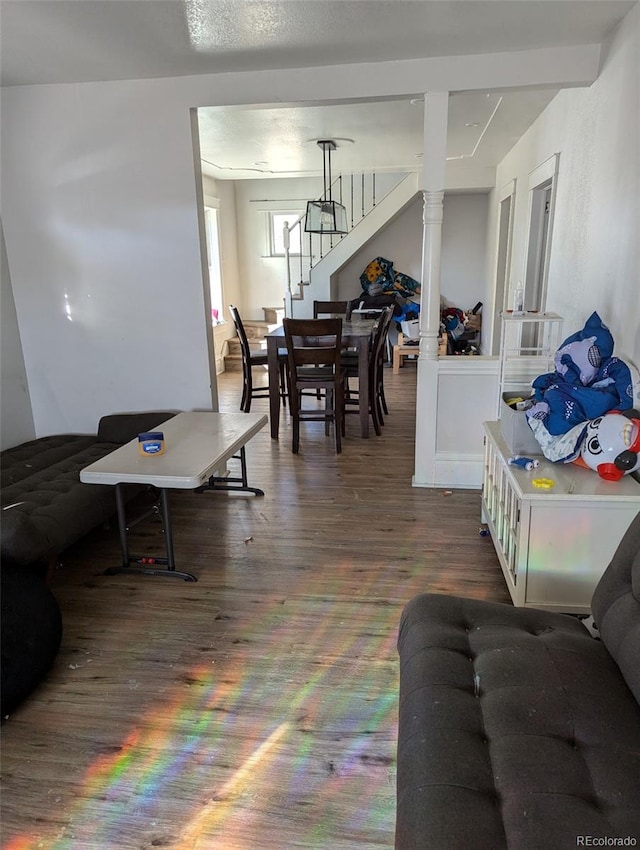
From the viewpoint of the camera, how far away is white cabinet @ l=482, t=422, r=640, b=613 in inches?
79.5

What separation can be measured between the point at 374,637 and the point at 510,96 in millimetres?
3651

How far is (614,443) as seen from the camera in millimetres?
2062

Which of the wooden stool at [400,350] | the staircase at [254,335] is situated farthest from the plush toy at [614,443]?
the staircase at [254,335]

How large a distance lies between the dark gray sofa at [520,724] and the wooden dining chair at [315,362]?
8.61ft

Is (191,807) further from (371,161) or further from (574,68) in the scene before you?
(371,161)

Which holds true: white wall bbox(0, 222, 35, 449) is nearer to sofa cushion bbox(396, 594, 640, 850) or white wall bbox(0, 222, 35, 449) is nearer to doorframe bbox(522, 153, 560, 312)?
sofa cushion bbox(396, 594, 640, 850)

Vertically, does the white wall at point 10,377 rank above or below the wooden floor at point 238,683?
above

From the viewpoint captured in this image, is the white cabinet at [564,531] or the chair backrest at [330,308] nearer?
the white cabinet at [564,531]

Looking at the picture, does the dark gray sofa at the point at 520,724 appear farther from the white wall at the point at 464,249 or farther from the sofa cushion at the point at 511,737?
the white wall at the point at 464,249

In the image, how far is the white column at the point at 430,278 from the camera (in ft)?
10.1

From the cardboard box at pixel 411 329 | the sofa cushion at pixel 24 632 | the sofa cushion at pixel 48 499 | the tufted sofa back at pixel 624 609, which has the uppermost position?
the cardboard box at pixel 411 329

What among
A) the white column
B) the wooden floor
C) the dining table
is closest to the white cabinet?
the wooden floor

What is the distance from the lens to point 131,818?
1.46m

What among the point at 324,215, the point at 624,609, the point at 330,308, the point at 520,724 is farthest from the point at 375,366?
the point at 520,724
